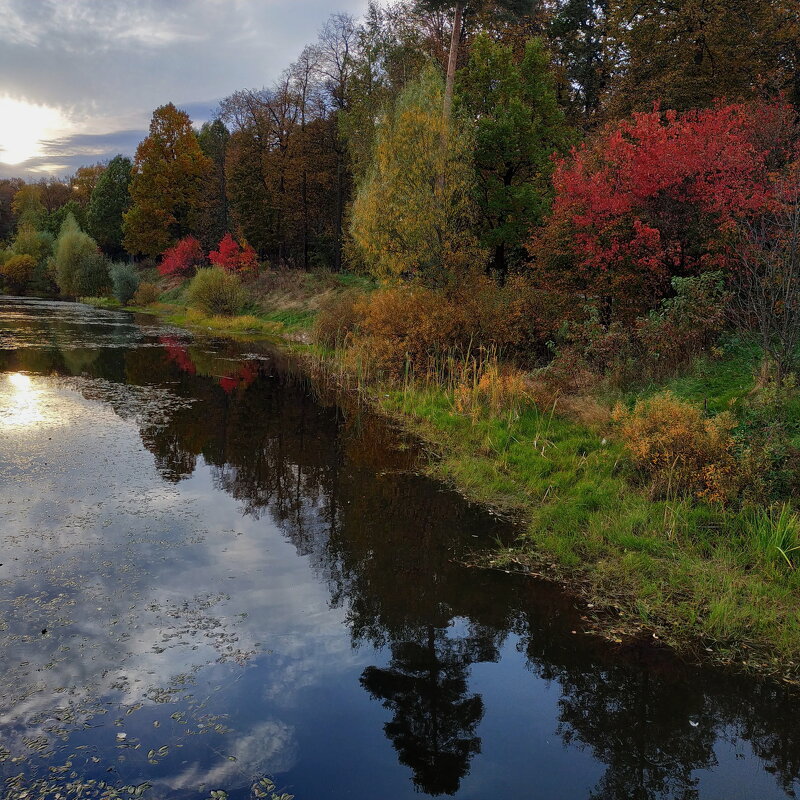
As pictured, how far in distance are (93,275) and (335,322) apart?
3923cm

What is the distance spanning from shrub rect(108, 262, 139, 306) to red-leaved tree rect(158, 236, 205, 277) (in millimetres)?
2764

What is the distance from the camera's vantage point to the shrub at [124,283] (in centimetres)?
4638

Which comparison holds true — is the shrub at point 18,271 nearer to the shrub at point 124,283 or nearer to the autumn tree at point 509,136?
the shrub at point 124,283

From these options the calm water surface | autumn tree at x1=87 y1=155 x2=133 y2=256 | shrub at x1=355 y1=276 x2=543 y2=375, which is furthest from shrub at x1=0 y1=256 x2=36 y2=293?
the calm water surface

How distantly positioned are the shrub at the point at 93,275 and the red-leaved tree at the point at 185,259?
22.5ft

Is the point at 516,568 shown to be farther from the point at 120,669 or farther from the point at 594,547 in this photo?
the point at 120,669

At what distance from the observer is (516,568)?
266 inches

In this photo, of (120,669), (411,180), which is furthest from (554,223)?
(120,669)

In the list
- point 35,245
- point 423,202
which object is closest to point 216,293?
point 423,202

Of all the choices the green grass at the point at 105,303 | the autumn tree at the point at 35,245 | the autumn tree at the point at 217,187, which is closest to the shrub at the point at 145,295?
the green grass at the point at 105,303

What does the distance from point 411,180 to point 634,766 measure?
54.2ft

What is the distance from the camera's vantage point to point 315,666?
4969 mm

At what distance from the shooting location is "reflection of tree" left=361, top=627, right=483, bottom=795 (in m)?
4.04

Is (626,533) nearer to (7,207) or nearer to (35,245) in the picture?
(35,245)
